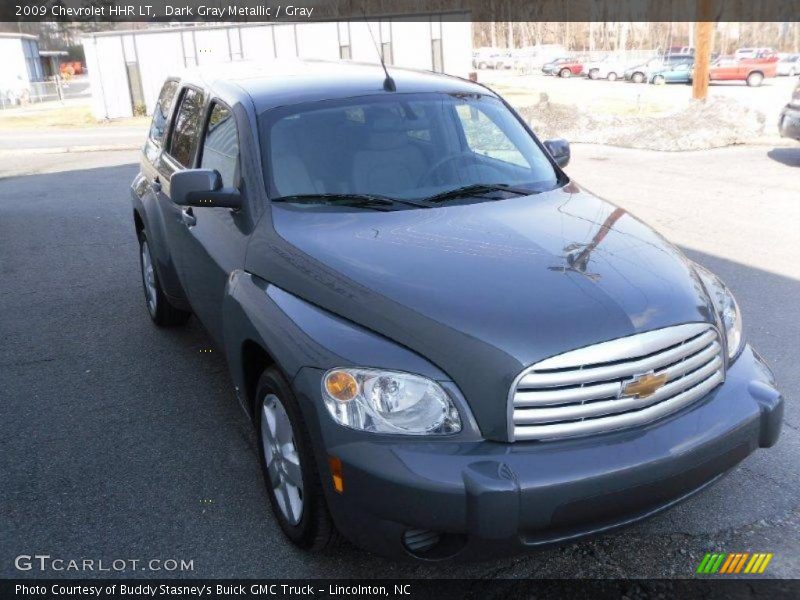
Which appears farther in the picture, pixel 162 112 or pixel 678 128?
pixel 678 128

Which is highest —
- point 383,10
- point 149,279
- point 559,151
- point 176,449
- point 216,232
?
point 383,10

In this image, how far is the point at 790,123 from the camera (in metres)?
12.6

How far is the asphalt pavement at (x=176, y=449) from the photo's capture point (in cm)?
314

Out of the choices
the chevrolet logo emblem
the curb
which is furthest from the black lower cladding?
the curb

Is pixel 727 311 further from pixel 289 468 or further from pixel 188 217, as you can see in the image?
pixel 188 217

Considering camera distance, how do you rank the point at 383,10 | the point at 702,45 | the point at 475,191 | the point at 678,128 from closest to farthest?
the point at 475,191, the point at 678,128, the point at 702,45, the point at 383,10

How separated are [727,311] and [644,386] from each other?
0.81 metres

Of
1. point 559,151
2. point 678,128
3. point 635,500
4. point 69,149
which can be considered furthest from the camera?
point 69,149

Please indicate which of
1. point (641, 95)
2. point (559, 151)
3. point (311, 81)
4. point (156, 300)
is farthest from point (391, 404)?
point (641, 95)

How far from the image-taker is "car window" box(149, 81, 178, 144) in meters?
5.53

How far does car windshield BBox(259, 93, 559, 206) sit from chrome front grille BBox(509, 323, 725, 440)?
1.42 m

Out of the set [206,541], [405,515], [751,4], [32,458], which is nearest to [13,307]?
[32,458]

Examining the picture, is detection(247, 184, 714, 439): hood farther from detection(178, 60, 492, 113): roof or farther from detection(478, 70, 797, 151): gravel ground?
detection(478, 70, 797, 151): gravel ground

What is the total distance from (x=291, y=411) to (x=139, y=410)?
80.0 inches
